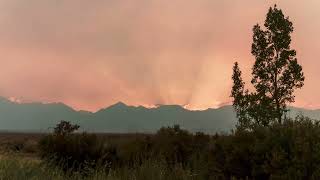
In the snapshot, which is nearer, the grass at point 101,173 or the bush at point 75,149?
the grass at point 101,173

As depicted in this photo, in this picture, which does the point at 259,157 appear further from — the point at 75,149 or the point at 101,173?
the point at 75,149

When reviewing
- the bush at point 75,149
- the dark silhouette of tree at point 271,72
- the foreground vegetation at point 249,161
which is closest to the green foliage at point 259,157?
the foreground vegetation at point 249,161

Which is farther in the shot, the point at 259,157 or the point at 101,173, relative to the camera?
the point at 101,173

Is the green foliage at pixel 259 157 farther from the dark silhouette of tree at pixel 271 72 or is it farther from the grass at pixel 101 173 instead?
the dark silhouette of tree at pixel 271 72

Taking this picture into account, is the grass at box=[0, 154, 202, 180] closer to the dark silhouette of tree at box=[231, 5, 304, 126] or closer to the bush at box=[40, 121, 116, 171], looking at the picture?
the bush at box=[40, 121, 116, 171]

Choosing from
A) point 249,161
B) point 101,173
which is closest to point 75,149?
point 101,173

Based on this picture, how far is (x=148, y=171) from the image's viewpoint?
44.4 ft

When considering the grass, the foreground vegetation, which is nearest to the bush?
the foreground vegetation

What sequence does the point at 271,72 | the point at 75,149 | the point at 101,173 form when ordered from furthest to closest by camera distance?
the point at 271,72
the point at 75,149
the point at 101,173

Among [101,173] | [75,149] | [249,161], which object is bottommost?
[101,173]

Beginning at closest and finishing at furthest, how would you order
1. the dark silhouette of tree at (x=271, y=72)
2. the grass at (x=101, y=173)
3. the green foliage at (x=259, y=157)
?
1. the green foliage at (x=259, y=157)
2. the grass at (x=101, y=173)
3. the dark silhouette of tree at (x=271, y=72)

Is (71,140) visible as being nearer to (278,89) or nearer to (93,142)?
(93,142)

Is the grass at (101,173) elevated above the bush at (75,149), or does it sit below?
below

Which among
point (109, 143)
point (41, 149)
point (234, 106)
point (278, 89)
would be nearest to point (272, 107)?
point (278, 89)
